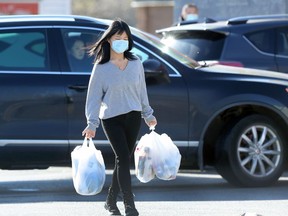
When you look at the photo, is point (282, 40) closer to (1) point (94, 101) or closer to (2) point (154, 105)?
(2) point (154, 105)

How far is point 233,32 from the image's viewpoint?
11719 millimetres

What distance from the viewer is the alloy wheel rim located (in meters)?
9.62

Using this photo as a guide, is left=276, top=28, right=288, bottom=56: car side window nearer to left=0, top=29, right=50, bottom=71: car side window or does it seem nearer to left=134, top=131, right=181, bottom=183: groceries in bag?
left=0, top=29, right=50, bottom=71: car side window

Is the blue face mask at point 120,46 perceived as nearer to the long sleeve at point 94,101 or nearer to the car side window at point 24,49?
the long sleeve at point 94,101

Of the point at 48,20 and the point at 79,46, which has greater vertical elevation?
the point at 48,20

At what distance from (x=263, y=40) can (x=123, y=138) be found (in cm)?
463

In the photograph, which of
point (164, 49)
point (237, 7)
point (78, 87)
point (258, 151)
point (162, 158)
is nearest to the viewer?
point (162, 158)

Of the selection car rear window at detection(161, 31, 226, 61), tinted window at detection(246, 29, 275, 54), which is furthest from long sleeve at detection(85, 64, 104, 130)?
tinted window at detection(246, 29, 275, 54)

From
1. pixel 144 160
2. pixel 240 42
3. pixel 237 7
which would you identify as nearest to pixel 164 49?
pixel 240 42

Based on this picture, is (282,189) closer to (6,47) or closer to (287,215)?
(287,215)

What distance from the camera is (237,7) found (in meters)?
17.6

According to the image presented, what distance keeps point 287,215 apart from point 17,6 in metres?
13.7

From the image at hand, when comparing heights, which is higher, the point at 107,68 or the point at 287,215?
the point at 107,68

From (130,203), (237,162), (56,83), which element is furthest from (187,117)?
(130,203)
